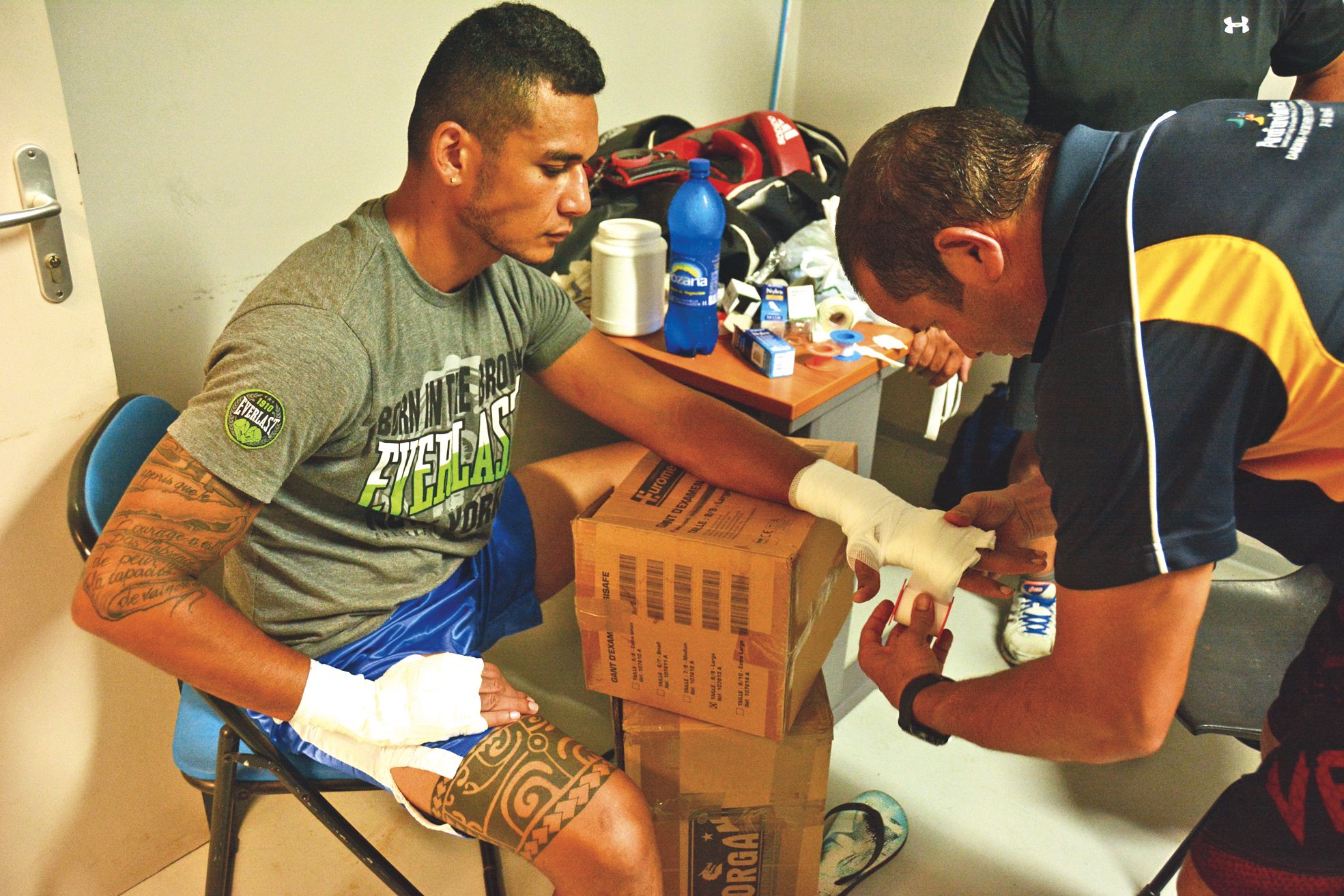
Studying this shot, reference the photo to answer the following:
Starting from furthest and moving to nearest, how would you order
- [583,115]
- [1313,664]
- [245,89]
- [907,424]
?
[907,424] < [245,89] < [583,115] < [1313,664]

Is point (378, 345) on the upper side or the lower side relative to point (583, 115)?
lower

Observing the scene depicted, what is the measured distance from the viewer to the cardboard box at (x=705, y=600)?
1.11m

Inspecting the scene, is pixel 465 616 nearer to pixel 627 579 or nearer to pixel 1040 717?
pixel 627 579

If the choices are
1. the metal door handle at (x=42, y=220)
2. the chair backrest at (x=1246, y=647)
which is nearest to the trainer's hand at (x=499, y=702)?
the metal door handle at (x=42, y=220)

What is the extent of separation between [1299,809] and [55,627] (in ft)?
5.38

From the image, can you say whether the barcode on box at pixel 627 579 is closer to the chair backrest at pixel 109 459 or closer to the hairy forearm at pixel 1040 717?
the hairy forearm at pixel 1040 717

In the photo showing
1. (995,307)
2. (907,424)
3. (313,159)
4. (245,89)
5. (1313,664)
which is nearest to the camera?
(995,307)

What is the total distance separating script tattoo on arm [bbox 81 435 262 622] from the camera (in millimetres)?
1020

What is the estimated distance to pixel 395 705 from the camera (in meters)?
1.14

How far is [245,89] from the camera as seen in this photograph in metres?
1.76

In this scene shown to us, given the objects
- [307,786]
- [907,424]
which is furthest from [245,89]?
[907,424]

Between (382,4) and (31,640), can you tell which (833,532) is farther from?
(382,4)

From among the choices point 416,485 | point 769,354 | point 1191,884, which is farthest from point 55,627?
point 1191,884

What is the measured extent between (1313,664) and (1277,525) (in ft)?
0.72
